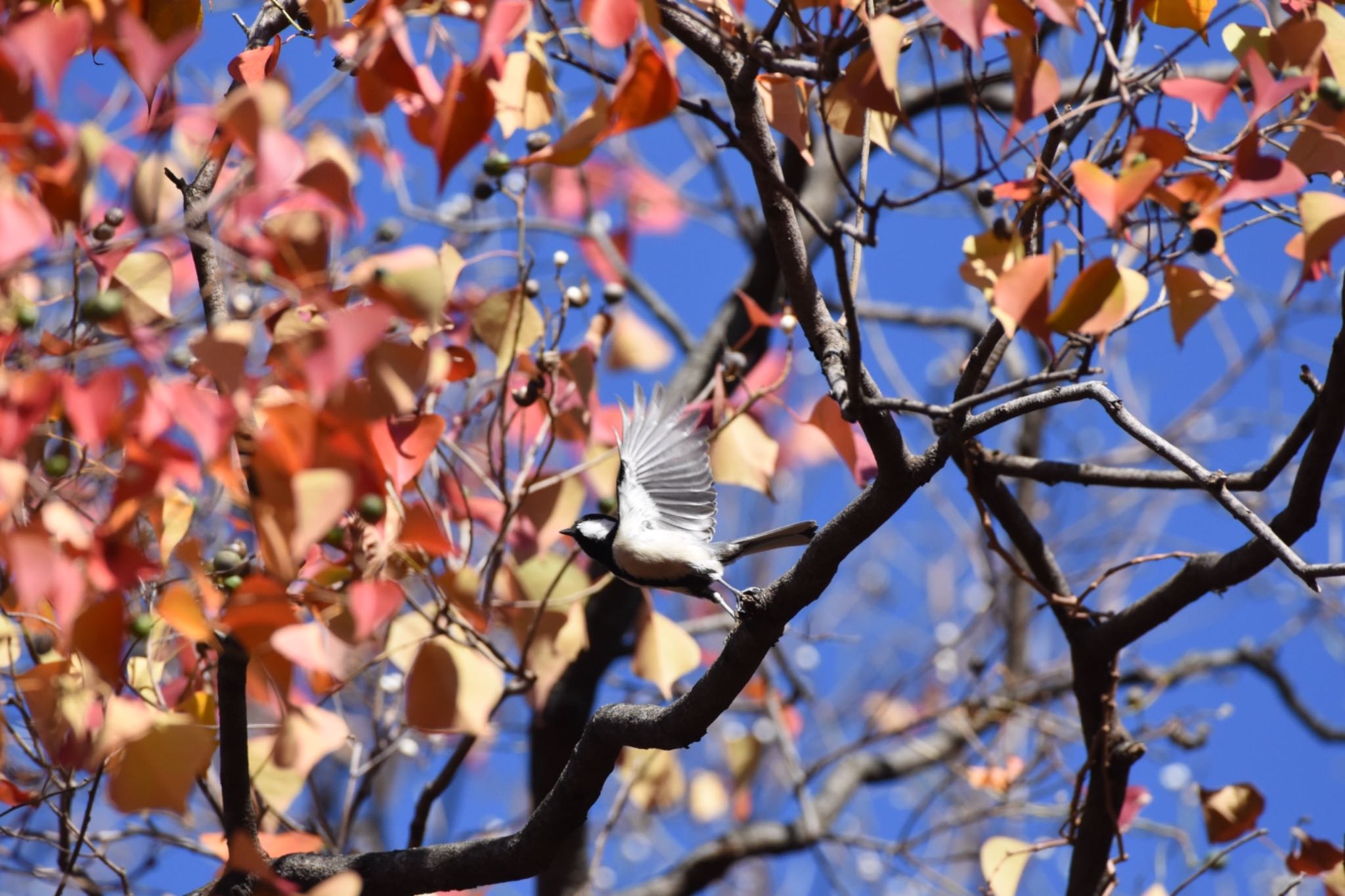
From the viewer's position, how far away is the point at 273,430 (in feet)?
4.37

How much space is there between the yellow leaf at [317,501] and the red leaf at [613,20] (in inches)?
27.6

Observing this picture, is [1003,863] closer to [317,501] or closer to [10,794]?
[317,501]

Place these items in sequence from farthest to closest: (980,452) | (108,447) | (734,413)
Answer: (734,413) → (980,452) → (108,447)

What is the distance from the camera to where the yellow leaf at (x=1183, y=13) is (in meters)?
1.84

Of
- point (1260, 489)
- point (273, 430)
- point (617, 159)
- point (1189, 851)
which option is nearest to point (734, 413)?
point (1260, 489)

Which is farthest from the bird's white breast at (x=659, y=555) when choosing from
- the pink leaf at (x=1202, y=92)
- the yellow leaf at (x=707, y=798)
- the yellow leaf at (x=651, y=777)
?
the yellow leaf at (x=707, y=798)

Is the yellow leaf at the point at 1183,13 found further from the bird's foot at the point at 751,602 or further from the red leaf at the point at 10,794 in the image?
the red leaf at the point at 10,794

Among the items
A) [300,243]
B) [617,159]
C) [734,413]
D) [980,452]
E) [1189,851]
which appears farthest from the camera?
[617,159]

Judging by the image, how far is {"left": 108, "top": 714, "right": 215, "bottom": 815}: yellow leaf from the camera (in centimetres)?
146

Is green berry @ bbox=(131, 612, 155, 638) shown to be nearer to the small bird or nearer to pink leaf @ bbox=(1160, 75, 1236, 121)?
the small bird

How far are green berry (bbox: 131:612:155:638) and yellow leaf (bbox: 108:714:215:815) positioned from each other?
50cm

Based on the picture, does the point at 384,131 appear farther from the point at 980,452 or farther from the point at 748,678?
the point at 748,678

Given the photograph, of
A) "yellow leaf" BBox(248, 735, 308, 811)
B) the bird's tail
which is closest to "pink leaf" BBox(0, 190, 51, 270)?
"yellow leaf" BBox(248, 735, 308, 811)

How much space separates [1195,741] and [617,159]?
358 cm
